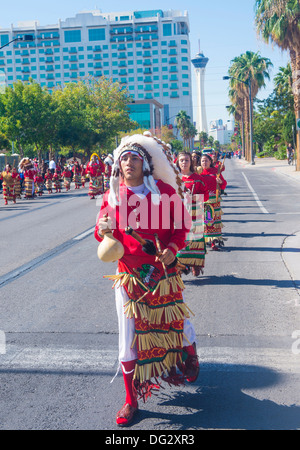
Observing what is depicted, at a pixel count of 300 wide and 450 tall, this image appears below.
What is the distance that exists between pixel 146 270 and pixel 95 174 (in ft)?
63.1

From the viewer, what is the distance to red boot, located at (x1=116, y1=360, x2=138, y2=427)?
368 cm

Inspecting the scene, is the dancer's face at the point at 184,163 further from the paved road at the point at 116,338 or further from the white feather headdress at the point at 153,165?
the white feather headdress at the point at 153,165

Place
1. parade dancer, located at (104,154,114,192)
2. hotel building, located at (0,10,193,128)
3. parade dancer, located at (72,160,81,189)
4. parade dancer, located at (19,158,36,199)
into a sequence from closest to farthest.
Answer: parade dancer, located at (104,154,114,192) < parade dancer, located at (19,158,36,199) < parade dancer, located at (72,160,81,189) < hotel building, located at (0,10,193,128)

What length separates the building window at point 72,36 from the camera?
137625 mm

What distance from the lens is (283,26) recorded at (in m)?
30.2

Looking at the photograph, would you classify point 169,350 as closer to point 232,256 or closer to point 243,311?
point 243,311

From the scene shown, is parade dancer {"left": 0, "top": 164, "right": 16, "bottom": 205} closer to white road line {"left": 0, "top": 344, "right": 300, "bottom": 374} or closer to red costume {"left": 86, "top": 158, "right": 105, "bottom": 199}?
red costume {"left": 86, "top": 158, "right": 105, "bottom": 199}

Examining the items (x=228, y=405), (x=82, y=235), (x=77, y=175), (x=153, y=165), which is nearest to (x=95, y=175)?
(x=82, y=235)

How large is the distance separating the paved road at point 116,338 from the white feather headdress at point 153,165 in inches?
59.4

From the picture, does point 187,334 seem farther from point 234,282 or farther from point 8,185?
point 8,185

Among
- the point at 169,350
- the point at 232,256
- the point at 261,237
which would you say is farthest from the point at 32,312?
the point at 261,237

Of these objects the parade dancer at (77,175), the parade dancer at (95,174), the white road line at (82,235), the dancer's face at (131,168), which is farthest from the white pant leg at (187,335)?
the parade dancer at (77,175)

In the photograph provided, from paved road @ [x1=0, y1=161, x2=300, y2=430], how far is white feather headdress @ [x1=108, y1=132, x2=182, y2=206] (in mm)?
1508

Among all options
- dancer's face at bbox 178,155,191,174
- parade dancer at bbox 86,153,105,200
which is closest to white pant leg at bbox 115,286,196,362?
dancer's face at bbox 178,155,191,174
